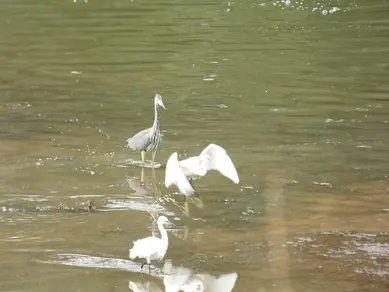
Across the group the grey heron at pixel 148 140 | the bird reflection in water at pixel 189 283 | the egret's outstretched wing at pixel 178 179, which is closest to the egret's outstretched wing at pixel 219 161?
the egret's outstretched wing at pixel 178 179

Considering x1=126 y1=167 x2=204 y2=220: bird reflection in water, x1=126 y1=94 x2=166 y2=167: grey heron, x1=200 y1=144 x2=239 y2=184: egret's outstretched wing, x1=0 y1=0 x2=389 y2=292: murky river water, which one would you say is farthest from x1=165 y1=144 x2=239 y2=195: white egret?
x1=126 y1=94 x2=166 y2=167: grey heron

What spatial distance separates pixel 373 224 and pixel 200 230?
1564 millimetres

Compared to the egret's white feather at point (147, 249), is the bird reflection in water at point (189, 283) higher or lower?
lower

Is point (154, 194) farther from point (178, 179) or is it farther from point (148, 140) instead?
point (178, 179)

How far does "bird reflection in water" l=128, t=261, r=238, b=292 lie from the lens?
24.5 ft

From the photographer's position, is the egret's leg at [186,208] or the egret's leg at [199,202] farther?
the egret's leg at [199,202]

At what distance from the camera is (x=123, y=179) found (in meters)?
10.6

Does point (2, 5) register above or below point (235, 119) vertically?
above

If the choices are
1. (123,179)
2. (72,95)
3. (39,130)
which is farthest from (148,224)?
(72,95)

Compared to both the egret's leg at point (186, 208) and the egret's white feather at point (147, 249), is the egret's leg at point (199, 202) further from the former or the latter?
the egret's white feather at point (147, 249)

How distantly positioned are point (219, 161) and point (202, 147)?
270 centimetres

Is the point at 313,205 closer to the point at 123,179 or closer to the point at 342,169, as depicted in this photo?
the point at 342,169

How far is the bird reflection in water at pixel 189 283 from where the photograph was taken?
7.46m

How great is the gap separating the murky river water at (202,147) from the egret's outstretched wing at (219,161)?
0.42m
